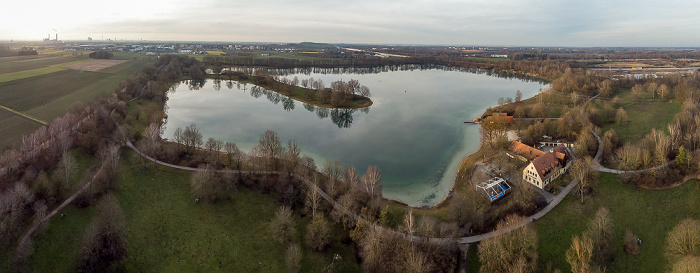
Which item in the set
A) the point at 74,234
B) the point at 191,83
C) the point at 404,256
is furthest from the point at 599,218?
the point at 191,83

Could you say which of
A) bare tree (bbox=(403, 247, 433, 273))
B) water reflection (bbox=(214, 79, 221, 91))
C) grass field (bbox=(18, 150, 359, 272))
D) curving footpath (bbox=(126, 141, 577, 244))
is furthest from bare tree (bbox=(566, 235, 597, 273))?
water reflection (bbox=(214, 79, 221, 91))

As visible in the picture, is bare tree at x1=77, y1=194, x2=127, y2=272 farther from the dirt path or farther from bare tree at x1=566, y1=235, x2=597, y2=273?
bare tree at x1=566, y1=235, x2=597, y2=273

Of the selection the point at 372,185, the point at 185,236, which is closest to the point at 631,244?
the point at 372,185

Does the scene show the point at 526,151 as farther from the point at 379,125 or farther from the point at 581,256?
the point at 379,125

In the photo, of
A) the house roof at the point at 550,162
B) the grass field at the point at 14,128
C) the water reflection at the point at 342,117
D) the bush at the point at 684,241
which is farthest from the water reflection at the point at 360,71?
the bush at the point at 684,241

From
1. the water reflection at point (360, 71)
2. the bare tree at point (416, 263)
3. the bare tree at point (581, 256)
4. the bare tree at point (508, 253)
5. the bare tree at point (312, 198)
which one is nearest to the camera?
the bare tree at point (416, 263)

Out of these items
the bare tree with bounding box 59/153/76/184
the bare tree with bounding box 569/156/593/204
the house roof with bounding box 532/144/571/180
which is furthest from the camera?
the house roof with bounding box 532/144/571/180

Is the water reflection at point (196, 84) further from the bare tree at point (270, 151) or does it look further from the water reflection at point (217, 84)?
the bare tree at point (270, 151)
